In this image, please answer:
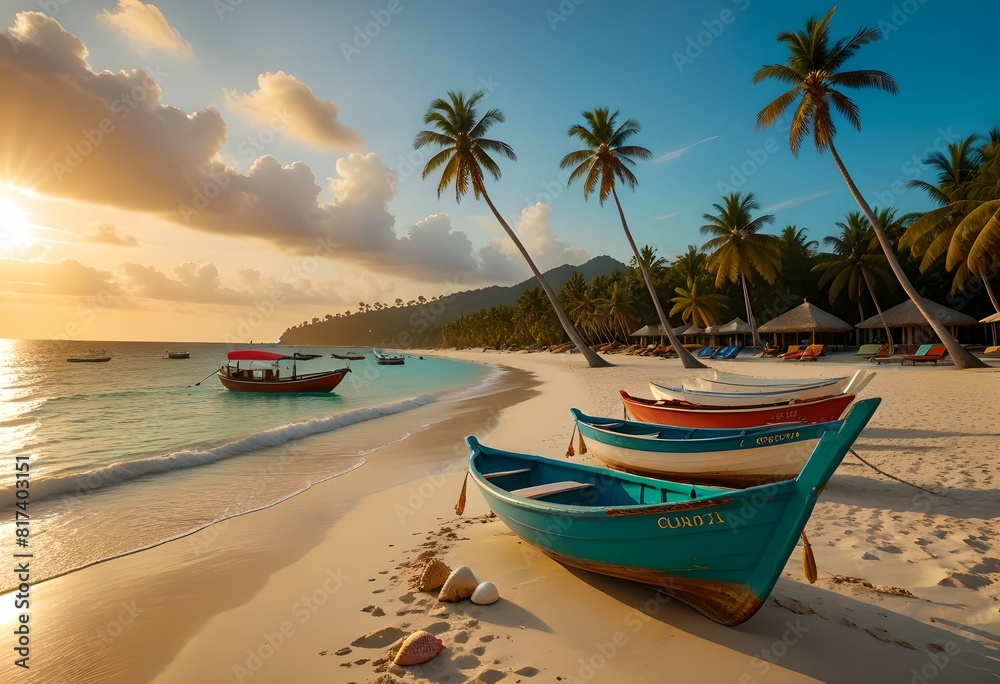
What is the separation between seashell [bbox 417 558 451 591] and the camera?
14.8ft

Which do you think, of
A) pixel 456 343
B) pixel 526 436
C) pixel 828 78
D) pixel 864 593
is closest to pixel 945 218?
pixel 828 78

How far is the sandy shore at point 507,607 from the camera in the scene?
3.34 m

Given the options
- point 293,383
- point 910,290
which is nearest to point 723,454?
point 910,290

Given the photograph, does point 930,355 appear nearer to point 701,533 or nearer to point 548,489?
point 548,489

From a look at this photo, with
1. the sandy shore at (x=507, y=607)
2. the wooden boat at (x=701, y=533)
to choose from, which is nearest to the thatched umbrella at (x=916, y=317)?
the sandy shore at (x=507, y=607)

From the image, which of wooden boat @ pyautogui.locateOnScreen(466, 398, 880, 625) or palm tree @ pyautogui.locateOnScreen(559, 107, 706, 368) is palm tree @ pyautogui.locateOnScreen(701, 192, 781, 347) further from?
wooden boat @ pyautogui.locateOnScreen(466, 398, 880, 625)

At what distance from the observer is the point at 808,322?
107 ft

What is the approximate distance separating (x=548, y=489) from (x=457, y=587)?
1370 mm

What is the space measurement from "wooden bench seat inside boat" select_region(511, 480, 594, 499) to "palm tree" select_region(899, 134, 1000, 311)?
25978 mm

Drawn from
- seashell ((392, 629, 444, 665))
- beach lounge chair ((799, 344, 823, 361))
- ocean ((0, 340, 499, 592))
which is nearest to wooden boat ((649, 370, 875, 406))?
ocean ((0, 340, 499, 592))

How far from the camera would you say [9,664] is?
3961mm

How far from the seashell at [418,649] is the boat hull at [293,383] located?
88.1 ft

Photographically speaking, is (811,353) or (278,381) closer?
(811,353)

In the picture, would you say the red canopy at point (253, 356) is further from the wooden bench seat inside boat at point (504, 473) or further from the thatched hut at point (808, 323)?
the thatched hut at point (808, 323)
